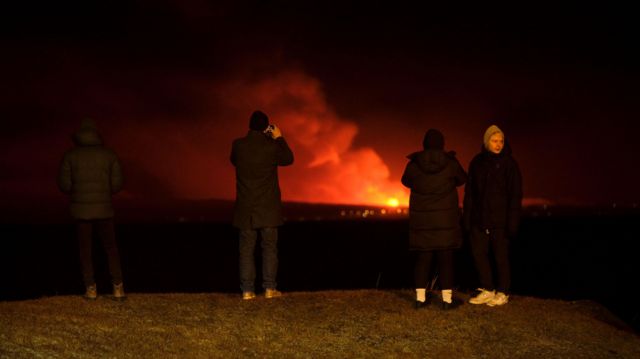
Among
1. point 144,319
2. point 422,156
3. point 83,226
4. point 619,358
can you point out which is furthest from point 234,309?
point 619,358

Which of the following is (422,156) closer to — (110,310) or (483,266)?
(483,266)

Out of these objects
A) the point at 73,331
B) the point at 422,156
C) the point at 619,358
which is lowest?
the point at 619,358

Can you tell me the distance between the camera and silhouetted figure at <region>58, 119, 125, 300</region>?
908 centimetres

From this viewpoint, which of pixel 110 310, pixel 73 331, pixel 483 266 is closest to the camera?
pixel 73 331

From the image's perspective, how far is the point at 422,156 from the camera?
9070 millimetres

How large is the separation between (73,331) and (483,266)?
5751mm

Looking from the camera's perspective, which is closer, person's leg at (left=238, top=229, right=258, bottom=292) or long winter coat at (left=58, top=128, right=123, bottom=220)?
long winter coat at (left=58, top=128, right=123, bottom=220)

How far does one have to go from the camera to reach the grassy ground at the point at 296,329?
7320 mm

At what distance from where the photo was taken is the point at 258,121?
9.66 meters

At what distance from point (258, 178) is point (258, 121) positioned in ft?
2.82

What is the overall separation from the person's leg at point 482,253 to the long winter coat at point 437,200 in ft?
1.87

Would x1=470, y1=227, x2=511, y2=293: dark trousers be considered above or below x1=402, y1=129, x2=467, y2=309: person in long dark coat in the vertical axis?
below

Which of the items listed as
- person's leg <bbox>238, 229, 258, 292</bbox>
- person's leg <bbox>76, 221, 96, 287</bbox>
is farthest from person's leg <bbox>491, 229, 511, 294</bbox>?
person's leg <bbox>76, 221, 96, 287</bbox>

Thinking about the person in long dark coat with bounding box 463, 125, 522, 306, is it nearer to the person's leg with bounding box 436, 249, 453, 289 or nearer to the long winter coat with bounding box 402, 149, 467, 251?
the long winter coat with bounding box 402, 149, 467, 251
